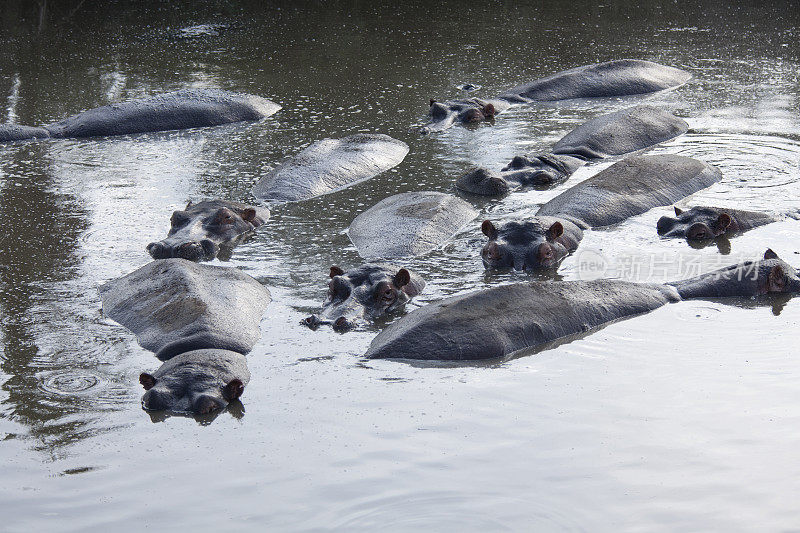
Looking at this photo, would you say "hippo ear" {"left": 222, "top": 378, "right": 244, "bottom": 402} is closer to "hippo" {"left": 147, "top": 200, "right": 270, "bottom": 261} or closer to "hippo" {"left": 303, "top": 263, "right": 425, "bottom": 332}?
"hippo" {"left": 303, "top": 263, "right": 425, "bottom": 332}

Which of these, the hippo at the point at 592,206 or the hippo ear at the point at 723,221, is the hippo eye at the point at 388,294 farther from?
the hippo ear at the point at 723,221

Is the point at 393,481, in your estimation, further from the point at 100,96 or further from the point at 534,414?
the point at 100,96

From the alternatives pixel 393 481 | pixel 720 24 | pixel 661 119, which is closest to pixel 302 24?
pixel 720 24

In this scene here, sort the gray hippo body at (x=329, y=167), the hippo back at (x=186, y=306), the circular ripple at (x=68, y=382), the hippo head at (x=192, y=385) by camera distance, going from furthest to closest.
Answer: the gray hippo body at (x=329, y=167) → the hippo back at (x=186, y=306) → the circular ripple at (x=68, y=382) → the hippo head at (x=192, y=385)

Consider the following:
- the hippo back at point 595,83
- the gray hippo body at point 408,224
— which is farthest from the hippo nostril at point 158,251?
the hippo back at point 595,83

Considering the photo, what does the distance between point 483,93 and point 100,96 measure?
4.44 meters

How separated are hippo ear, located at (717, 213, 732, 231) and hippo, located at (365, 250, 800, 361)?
1090 millimetres

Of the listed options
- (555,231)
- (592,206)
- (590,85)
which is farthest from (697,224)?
(590,85)

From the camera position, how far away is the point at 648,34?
15.9 m

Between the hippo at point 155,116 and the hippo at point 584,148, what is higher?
the hippo at point 584,148

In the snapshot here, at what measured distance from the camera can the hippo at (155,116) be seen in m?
10.9

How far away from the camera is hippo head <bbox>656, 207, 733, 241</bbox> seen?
7637 millimetres

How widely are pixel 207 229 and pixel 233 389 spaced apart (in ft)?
9.45

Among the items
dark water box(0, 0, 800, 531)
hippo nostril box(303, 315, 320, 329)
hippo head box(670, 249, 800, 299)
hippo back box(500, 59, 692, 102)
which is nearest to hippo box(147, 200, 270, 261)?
dark water box(0, 0, 800, 531)
